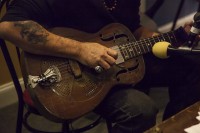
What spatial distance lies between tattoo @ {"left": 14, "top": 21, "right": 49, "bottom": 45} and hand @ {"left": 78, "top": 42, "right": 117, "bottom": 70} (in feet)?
0.49

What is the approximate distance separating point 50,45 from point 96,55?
176 mm

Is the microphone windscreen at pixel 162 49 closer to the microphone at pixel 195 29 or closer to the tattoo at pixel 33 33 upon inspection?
the microphone at pixel 195 29

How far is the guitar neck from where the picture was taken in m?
1.40

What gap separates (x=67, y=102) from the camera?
126cm

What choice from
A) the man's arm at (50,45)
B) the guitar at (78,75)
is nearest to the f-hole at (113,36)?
the guitar at (78,75)

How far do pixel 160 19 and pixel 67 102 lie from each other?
2013 mm

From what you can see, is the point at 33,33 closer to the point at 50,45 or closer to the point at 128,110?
the point at 50,45

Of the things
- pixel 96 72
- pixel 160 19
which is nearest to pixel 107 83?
pixel 96 72

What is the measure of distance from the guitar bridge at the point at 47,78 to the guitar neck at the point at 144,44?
29 cm

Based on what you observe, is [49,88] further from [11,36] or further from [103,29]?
[103,29]

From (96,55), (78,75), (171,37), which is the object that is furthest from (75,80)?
(171,37)

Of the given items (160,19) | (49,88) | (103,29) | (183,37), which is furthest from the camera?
(160,19)

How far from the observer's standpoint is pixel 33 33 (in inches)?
50.1

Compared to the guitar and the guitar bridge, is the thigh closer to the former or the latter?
the guitar
